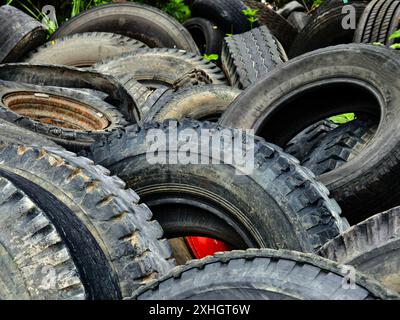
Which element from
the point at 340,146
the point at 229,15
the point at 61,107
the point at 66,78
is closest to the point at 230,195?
the point at 340,146

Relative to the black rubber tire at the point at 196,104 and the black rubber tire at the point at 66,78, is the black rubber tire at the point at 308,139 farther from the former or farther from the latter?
the black rubber tire at the point at 66,78

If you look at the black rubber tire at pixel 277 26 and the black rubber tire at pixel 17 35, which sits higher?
the black rubber tire at pixel 277 26

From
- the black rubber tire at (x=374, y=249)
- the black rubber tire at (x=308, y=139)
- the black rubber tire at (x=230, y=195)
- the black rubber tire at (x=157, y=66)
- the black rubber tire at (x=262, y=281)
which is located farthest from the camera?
the black rubber tire at (x=157, y=66)

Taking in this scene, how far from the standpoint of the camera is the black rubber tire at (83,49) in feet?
19.1

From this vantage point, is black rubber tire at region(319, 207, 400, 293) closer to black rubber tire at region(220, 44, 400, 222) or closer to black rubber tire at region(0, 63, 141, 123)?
black rubber tire at region(220, 44, 400, 222)

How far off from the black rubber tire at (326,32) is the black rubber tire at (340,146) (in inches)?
86.2

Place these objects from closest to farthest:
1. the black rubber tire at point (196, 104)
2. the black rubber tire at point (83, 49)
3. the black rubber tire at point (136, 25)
Answer: the black rubber tire at point (196, 104) < the black rubber tire at point (83, 49) < the black rubber tire at point (136, 25)

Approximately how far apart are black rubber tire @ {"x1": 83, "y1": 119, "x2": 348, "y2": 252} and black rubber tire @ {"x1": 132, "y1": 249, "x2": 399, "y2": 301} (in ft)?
2.82

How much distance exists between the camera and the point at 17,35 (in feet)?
18.5

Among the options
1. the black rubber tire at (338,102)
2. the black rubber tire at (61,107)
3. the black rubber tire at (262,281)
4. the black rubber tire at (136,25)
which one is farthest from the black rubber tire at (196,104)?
the black rubber tire at (262,281)

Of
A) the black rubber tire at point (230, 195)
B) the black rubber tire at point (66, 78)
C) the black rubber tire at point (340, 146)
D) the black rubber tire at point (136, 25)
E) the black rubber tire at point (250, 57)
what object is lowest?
the black rubber tire at point (230, 195)

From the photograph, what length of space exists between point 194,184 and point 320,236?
0.60 m

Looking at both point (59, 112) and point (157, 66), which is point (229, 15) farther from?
point (59, 112)

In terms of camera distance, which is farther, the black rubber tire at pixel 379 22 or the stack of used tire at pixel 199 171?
the black rubber tire at pixel 379 22
